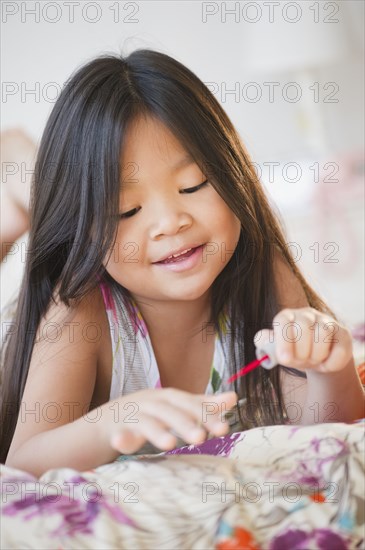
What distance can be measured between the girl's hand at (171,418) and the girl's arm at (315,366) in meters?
0.14

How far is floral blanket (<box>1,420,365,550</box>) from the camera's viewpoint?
578 mm

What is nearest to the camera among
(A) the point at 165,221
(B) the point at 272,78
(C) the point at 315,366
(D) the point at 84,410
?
(C) the point at 315,366

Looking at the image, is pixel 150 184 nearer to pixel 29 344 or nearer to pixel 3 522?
pixel 29 344

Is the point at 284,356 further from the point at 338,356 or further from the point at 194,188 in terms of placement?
the point at 194,188

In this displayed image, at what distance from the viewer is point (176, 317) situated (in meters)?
1.20

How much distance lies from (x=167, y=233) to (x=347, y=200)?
6.40 ft

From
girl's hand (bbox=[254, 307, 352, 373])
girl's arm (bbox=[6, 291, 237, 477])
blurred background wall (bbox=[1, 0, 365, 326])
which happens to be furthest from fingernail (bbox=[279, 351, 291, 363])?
blurred background wall (bbox=[1, 0, 365, 326])

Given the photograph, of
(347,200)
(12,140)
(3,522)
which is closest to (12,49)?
(12,140)

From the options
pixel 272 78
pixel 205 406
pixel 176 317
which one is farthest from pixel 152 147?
pixel 272 78

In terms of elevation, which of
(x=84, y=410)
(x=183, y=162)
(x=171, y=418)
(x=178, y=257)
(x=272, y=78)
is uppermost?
(x=272, y=78)

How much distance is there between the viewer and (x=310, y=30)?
274 cm

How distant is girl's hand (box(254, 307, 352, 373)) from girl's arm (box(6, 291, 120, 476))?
0.69ft

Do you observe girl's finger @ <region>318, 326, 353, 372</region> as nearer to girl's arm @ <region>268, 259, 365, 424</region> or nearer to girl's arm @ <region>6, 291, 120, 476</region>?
girl's arm @ <region>268, 259, 365, 424</region>

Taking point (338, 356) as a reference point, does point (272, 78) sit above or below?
above
